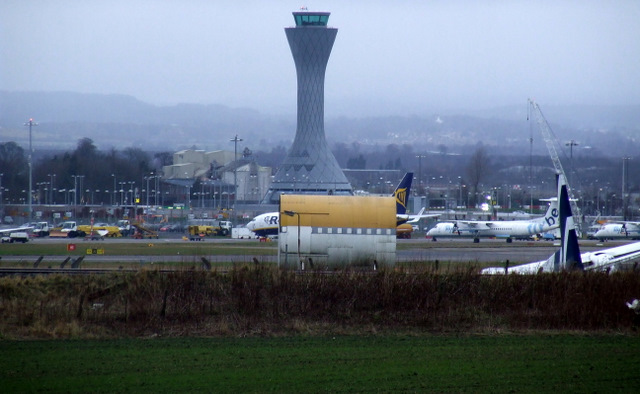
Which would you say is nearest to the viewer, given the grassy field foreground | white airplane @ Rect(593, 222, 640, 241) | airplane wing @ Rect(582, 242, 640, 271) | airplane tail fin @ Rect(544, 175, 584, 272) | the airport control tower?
the grassy field foreground

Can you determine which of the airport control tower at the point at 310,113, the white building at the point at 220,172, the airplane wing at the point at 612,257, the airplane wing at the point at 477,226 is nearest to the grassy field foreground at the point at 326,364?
the airplane wing at the point at 612,257

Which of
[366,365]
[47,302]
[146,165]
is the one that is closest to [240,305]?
[47,302]

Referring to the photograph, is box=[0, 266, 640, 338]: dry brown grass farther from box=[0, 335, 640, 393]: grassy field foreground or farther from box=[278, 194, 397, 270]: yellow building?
box=[278, 194, 397, 270]: yellow building

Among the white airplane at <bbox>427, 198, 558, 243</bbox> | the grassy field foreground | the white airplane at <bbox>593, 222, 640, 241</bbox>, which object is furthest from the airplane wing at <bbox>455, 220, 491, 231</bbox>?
the grassy field foreground

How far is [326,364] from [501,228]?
6284cm

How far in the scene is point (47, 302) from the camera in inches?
989

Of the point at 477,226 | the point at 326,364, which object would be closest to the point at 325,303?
the point at 326,364

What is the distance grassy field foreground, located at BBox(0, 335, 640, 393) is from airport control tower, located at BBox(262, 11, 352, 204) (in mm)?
117062

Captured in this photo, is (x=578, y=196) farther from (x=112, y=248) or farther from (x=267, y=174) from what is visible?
(x=112, y=248)

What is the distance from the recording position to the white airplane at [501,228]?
77125 mm

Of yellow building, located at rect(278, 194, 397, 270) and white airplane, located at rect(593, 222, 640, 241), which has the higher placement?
yellow building, located at rect(278, 194, 397, 270)

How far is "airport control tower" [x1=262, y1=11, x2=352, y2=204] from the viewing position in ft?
461

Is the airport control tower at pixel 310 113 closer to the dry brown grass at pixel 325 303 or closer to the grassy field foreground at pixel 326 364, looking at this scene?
the dry brown grass at pixel 325 303

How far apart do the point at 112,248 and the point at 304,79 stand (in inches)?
3635
